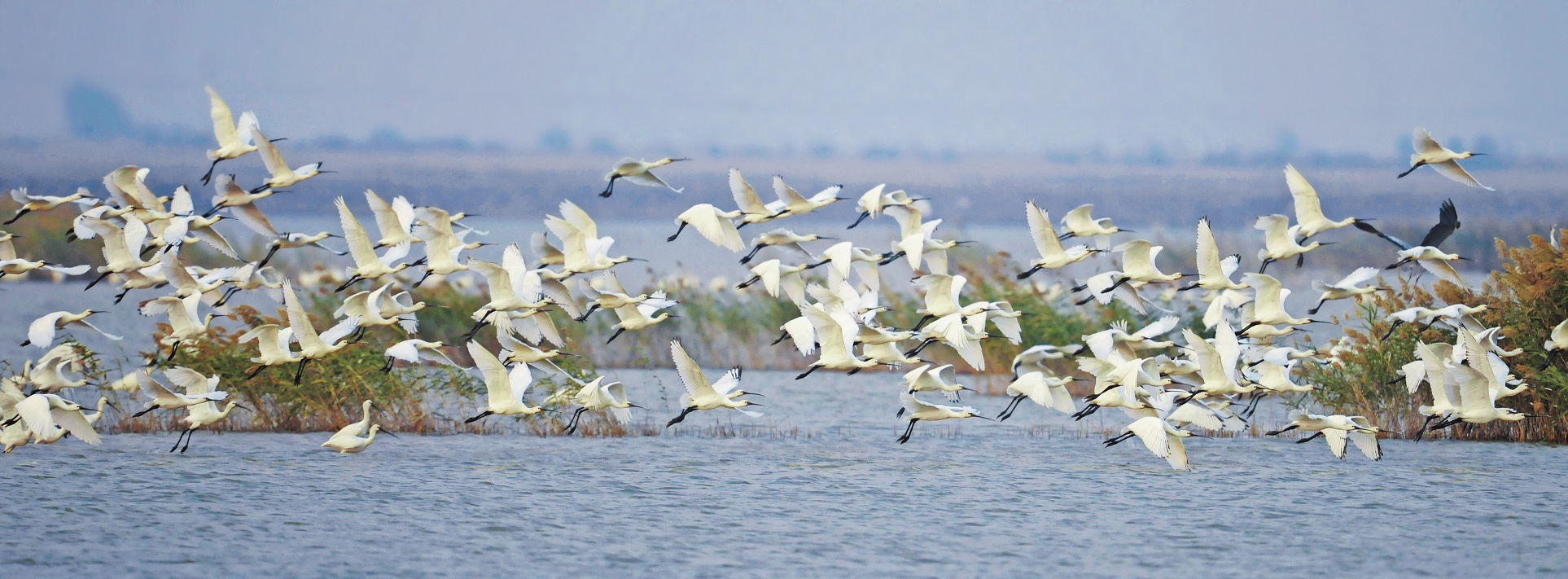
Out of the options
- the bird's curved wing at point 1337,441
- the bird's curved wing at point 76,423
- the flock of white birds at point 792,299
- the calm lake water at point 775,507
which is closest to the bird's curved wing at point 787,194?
the flock of white birds at point 792,299

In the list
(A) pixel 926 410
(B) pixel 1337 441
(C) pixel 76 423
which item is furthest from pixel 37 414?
(B) pixel 1337 441

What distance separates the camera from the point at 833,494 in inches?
530

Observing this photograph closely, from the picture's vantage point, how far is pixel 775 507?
42.1 feet

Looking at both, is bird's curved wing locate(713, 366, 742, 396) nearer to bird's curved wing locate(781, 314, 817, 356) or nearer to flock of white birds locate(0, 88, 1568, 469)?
flock of white birds locate(0, 88, 1568, 469)

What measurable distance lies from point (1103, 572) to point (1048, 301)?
9.58 metres

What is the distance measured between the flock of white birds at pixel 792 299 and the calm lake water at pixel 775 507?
53 cm

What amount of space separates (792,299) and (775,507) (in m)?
2.04

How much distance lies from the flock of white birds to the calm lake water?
533 millimetres

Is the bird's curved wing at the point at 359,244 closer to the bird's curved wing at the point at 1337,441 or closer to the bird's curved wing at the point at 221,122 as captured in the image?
the bird's curved wing at the point at 221,122

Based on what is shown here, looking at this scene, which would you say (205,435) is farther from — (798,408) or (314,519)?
(798,408)

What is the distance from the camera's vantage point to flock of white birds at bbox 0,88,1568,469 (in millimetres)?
13398

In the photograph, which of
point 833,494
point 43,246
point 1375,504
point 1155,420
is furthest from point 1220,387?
point 43,246

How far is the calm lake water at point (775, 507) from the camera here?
10.8m

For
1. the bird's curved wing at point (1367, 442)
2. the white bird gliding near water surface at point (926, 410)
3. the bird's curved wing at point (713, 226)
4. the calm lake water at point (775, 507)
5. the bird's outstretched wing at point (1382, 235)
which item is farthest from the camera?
the white bird gliding near water surface at point (926, 410)
